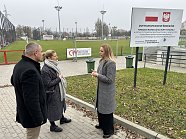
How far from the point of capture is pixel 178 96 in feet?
20.3

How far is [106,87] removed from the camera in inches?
148

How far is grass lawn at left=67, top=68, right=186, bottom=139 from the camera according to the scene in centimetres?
425

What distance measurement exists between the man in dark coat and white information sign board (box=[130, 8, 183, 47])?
4.33 metres

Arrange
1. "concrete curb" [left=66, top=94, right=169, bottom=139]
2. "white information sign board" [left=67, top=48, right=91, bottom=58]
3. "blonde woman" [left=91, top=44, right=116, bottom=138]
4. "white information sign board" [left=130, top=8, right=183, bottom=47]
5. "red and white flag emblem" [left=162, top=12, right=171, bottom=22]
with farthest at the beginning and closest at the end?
"white information sign board" [left=67, top=48, right=91, bottom=58], "red and white flag emblem" [left=162, top=12, right=171, bottom=22], "white information sign board" [left=130, top=8, right=183, bottom=47], "concrete curb" [left=66, top=94, right=169, bottom=139], "blonde woman" [left=91, top=44, right=116, bottom=138]

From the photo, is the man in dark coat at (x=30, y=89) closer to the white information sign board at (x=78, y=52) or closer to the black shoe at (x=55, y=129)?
the black shoe at (x=55, y=129)

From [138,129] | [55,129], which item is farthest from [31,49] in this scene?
[138,129]

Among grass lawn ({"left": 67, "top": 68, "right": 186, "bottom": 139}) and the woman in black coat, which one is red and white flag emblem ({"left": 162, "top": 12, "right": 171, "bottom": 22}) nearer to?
grass lawn ({"left": 67, "top": 68, "right": 186, "bottom": 139})

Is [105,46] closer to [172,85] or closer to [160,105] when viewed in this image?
[160,105]

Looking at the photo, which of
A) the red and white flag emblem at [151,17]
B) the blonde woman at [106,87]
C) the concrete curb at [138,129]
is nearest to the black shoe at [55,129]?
the blonde woman at [106,87]

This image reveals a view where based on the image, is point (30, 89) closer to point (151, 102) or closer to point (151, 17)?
point (151, 102)

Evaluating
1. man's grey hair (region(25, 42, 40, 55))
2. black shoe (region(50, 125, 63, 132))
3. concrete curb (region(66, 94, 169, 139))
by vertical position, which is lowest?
black shoe (region(50, 125, 63, 132))

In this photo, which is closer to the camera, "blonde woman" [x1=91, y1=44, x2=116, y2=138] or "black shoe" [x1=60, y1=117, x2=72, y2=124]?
"blonde woman" [x1=91, y1=44, x2=116, y2=138]

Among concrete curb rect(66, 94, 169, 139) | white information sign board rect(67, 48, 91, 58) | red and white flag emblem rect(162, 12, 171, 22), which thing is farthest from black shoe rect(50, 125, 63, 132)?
white information sign board rect(67, 48, 91, 58)

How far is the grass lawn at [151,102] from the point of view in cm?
425
